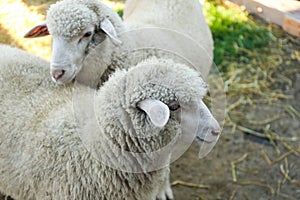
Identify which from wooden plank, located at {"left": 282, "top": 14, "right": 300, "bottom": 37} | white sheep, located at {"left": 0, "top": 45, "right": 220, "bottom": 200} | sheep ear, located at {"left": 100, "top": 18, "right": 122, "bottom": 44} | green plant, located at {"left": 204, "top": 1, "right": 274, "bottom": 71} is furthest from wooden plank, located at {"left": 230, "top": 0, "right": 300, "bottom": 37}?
green plant, located at {"left": 204, "top": 1, "right": 274, "bottom": 71}

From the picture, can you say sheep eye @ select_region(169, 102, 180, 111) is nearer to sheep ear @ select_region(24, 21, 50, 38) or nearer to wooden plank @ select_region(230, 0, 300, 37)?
wooden plank @ select_region(230, 0, 300, 37)

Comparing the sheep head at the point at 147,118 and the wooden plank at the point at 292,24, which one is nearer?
the sheep head at the point at 147,118

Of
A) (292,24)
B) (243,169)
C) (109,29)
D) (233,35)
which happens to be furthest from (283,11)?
(233,35)

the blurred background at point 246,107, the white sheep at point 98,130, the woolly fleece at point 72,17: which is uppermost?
the woolly fleece at point 72,17

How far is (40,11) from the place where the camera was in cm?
508

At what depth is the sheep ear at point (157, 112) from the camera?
1.77 meters

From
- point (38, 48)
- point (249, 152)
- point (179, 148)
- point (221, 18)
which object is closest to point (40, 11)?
point (38, 48)

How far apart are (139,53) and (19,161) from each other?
1.12m

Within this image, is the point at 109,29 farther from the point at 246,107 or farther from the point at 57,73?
the point at 246,107

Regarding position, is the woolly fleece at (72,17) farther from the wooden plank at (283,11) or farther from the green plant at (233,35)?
the green plant at (233,35)

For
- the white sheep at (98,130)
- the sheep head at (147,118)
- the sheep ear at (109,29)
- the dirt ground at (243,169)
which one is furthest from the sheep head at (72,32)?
the dirt ground at (243,169)

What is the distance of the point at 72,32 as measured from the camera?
2.57m

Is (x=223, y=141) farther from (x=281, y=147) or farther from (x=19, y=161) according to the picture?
(x=19, y=161)

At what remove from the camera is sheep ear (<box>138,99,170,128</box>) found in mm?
1771
